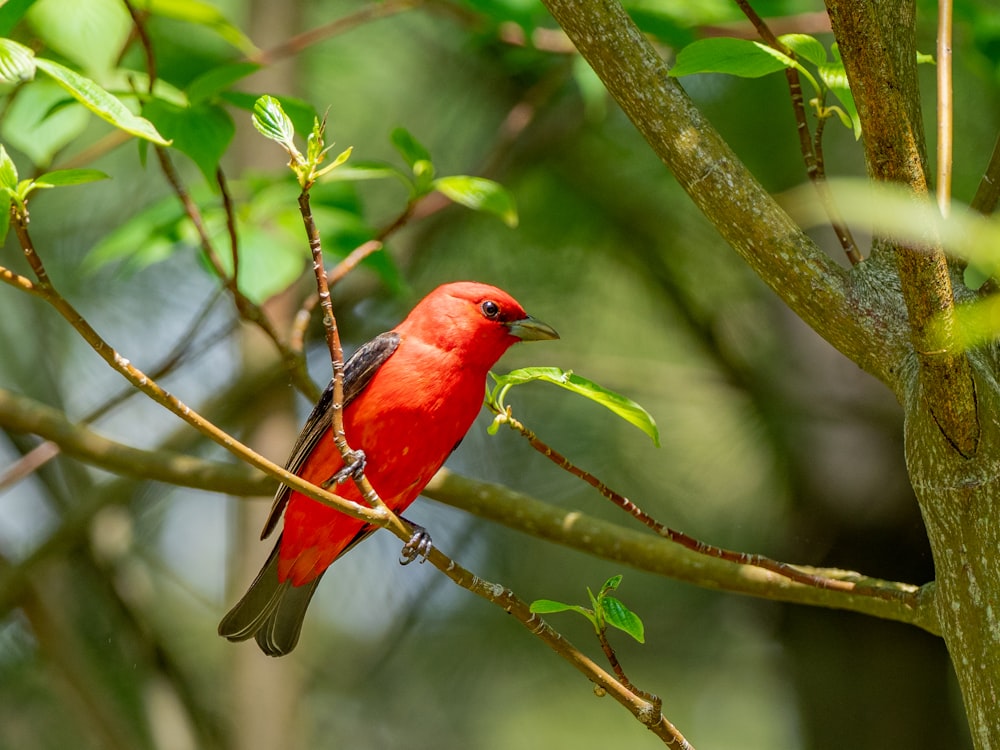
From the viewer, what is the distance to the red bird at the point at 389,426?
3.18 metres

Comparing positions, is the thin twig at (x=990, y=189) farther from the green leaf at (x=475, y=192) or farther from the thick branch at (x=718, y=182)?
the green leaf at (x=475, y=192)

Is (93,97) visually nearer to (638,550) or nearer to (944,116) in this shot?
(944,116)

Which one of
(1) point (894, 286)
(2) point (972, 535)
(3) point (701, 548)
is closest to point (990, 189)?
(1) point (894, 286)

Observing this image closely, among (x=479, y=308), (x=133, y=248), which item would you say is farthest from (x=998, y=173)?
(x=133, y=248)

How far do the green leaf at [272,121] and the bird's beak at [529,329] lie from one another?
160 centimetres

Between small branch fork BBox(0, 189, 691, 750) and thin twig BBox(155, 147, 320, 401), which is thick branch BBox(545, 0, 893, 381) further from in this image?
thin twig BBox(155, 147, 320, 401)

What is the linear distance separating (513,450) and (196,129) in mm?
3266

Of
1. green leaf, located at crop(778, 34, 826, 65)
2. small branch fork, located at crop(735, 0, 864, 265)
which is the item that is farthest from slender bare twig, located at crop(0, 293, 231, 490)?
green leaf, located at crop(778, 34, 826, 65)

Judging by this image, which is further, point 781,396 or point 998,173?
point 781,396

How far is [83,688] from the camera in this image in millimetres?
3887

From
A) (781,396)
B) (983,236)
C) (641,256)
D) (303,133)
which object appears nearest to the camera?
(983,236)

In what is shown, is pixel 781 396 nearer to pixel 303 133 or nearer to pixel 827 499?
pixel 827 499

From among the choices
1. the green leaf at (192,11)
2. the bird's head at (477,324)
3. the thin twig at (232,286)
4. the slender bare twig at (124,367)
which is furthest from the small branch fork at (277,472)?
the green leaf at (192,11)

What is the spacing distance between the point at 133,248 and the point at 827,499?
3077mm
